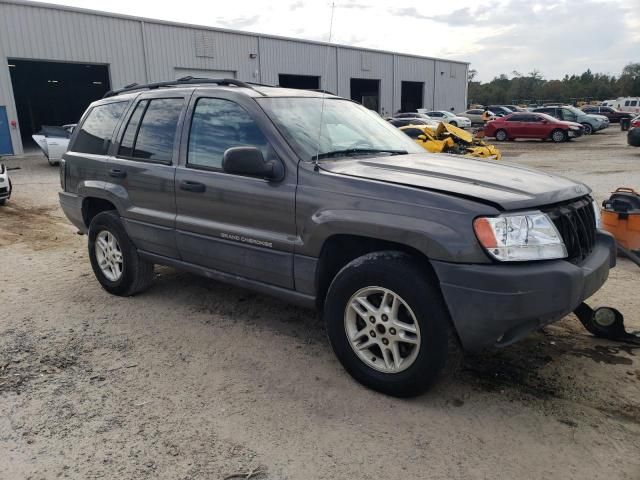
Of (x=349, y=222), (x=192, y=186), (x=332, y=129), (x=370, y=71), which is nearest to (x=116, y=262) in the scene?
(x=192, y=186)

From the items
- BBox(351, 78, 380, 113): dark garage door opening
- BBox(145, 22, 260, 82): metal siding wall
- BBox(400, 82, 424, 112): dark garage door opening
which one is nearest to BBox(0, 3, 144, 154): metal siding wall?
BBox(145, 22, 260, 82): metal siding wall

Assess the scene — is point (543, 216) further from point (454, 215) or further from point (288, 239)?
point (288, 239)

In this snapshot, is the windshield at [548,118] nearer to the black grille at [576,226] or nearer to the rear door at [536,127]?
the rear door at [536,127]

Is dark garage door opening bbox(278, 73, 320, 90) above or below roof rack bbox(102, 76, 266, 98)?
above

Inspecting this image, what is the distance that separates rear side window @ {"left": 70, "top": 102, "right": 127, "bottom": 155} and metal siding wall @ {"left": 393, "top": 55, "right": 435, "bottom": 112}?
38.9 metres

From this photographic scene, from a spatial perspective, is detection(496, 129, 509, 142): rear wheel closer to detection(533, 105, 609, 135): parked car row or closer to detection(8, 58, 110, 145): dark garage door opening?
detection(533, 105, 609, 135): parked car row

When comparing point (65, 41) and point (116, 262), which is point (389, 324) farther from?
point (65, 41)

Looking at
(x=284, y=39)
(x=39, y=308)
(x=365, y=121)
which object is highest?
(x=284, y=39)

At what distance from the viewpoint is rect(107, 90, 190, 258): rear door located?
14.3ft

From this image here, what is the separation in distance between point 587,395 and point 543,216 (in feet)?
3.79

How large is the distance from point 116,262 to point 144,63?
76.8 ft

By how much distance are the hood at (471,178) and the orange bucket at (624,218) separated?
241 centimetres

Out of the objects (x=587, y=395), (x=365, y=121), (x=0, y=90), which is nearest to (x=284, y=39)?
(x=0, y=90)

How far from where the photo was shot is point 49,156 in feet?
58.5
